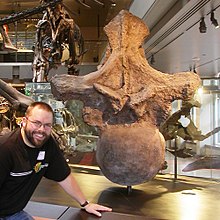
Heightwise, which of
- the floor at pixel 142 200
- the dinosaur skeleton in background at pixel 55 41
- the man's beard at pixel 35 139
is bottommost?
the floor at pixel 142 200

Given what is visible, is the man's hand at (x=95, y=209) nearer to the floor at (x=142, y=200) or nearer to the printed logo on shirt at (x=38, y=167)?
the floor at (x=142, y=200)

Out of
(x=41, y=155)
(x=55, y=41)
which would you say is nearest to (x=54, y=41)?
(x=55, y=41)

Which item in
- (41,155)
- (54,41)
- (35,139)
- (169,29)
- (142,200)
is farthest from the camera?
(169,29)

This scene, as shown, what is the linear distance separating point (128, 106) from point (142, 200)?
2.14 ft

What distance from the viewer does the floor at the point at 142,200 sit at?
1.88m

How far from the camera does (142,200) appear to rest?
6.93ft

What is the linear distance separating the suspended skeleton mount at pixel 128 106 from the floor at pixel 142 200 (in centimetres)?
19

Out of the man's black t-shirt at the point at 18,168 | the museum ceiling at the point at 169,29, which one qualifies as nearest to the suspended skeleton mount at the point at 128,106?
the man's black t-shirt at the point at 18,168

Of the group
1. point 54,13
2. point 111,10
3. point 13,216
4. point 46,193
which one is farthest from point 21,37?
point 13,216

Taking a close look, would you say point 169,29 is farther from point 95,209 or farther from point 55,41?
point 95,209

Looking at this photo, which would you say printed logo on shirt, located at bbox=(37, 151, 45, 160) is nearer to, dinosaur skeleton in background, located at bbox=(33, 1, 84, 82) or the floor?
the floor

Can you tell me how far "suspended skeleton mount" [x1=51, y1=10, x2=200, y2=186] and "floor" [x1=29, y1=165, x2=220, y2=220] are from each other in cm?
19

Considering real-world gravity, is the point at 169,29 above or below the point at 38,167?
above

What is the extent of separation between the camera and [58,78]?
75.5 inches
